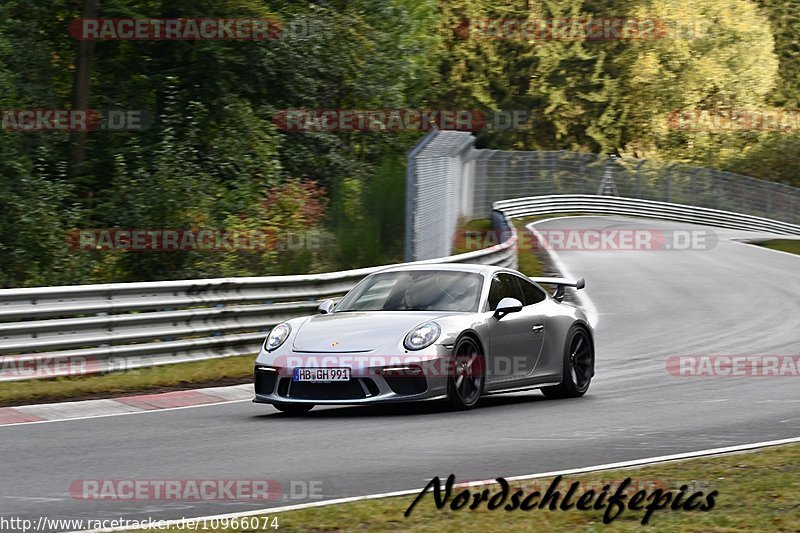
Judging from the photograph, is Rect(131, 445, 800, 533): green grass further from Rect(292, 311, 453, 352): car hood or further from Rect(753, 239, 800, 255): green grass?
Rect(753, 239, 800, 255): green grass

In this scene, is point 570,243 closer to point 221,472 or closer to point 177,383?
point 177,383

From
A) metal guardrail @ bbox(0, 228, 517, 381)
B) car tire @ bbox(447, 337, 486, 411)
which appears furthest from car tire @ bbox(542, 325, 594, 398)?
metal guardrail @ bbox(0, 228, 517, 381)

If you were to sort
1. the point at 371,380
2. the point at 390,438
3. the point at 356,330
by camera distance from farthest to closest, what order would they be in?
the point at 356,330, the point at 371,380, the point at 390,438

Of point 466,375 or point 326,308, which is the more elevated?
point 326,308

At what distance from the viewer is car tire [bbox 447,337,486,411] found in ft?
36.3

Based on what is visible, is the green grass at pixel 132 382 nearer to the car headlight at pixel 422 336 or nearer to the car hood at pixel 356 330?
the car hood at pixel 356 330

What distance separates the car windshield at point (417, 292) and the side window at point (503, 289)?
0.15 meters

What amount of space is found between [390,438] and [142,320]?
5089 millimetres

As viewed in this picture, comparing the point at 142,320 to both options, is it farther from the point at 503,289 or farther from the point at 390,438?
the point at 390,438

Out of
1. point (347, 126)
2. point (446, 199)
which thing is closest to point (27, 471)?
point (446, 199)

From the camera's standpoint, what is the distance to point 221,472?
8.16 meters

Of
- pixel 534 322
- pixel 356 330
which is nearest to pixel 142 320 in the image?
pixel 356 330

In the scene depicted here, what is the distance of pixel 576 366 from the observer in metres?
12.9

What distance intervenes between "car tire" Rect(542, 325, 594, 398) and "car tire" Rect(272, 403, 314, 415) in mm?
2553
